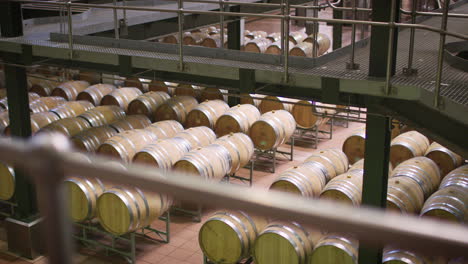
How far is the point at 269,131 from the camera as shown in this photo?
33.3 feet

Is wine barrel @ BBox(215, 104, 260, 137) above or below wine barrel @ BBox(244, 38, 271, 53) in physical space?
below

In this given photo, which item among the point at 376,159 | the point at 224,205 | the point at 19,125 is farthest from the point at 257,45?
the point at 224,205

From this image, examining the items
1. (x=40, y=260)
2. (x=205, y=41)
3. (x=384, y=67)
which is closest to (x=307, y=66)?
(x=384, y=67)

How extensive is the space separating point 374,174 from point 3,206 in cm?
694

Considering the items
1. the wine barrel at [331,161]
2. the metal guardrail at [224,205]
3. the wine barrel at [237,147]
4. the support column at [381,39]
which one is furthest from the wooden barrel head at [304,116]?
the metal guardrail at [224,205]

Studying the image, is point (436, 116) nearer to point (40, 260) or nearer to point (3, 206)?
point (40, 260)

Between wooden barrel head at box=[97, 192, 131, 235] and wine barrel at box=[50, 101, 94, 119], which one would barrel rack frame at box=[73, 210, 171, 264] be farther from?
wine barrel at box=[50, 101, 94, 119]

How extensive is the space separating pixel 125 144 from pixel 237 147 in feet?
5.87

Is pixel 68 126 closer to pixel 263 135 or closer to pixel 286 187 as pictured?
pixel 263 135

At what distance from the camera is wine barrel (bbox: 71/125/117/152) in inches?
356

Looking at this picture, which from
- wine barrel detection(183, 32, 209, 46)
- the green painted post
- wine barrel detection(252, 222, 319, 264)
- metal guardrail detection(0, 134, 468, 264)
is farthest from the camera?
wine barrel detection(183, 32, 209, 46)

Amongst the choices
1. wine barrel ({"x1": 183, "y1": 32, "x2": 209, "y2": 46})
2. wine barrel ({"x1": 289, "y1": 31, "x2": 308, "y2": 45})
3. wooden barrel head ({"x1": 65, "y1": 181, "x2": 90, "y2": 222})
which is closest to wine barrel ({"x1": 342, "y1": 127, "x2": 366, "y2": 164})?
wooden barrel head ({"x1": 65, "y1": 181, "x2": 90, "y2": 222})

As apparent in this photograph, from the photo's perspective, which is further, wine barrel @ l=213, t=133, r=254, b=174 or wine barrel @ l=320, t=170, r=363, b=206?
wine barrel @ l=213, t=133, r=254, b=174

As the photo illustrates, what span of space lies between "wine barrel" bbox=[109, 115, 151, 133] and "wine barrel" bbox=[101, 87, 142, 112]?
1322 mm
